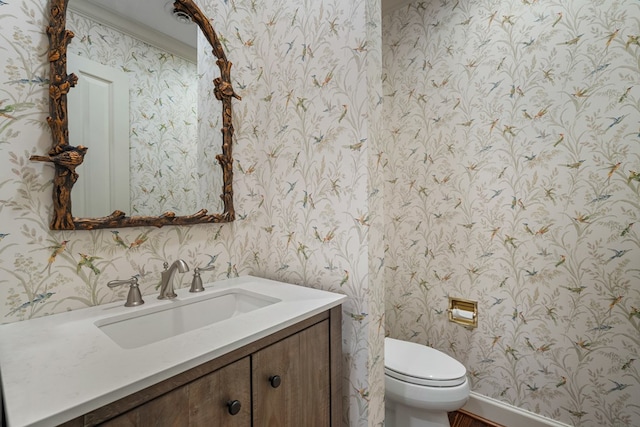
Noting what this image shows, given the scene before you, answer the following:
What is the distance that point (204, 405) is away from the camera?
24.6 inches

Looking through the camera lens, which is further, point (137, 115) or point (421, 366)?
point (421, 366)

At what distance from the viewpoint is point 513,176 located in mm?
1573

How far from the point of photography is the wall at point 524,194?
1.32 meters

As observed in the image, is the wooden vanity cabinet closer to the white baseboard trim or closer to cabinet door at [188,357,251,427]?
cabinet door at [188,357,251,427]

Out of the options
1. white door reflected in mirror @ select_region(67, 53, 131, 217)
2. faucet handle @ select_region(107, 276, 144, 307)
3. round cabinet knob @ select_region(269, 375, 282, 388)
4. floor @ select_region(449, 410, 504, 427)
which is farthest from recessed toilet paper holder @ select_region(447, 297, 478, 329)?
white door reflected in mirror @ select_region(67, 53, 131, 217)

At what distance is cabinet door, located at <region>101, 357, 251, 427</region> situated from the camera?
54 cm

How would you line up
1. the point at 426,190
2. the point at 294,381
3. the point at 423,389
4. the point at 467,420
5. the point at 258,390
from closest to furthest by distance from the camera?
the point at 258,390
the point at 294,381
the point at 423,389
the point at 467,420
the point at 426,190

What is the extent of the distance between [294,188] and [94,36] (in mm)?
842

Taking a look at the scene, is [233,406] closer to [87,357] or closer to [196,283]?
[87,357]

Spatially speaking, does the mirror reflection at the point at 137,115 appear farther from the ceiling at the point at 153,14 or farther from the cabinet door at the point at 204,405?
the cabinet door at the point at 204,405

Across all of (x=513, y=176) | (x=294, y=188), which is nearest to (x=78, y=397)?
(x=294, y=188)

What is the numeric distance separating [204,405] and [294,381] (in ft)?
0.96

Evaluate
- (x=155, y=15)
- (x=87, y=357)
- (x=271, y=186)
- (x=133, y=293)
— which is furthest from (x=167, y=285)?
(x=155, y=15)

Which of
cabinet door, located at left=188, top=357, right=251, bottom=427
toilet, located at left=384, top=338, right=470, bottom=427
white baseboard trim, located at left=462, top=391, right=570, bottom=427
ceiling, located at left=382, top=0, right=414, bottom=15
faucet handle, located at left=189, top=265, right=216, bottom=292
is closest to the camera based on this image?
cabinet door, located at left=188, top=357, right=251, bottom=427
